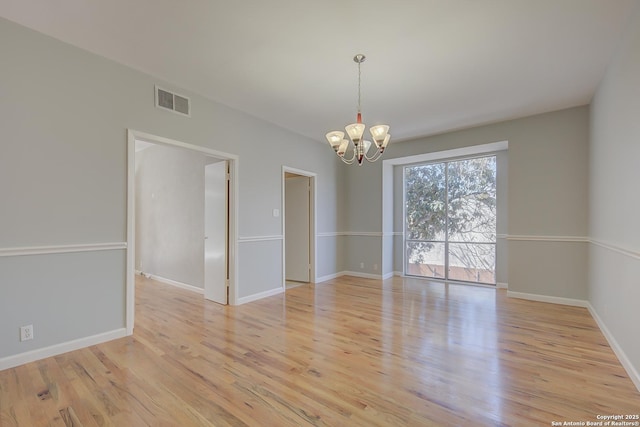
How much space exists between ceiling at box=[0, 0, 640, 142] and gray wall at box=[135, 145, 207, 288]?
1.93 meters

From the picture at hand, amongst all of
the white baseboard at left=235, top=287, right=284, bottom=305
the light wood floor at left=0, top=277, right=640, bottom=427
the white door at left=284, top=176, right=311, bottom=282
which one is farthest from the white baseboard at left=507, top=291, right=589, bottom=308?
the white baseboard at left=235, top=287, right=284, bottom=305

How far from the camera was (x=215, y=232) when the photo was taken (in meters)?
4.39

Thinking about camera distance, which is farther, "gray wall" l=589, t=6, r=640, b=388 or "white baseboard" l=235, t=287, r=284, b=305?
"white baseboard" l=235, t=287, r=284, b=305

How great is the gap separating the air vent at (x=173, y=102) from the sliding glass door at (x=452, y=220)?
4.57m

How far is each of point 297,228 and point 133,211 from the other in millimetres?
3262

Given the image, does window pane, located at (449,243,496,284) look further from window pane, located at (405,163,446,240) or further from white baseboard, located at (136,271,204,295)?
white baseboard, located at (136,271,204,295)

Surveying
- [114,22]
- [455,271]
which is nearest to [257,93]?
[114,22]

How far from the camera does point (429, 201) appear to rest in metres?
6.01

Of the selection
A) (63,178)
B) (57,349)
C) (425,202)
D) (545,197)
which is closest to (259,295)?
(57,349)

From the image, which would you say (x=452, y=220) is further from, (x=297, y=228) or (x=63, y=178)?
(x=63, y=178)

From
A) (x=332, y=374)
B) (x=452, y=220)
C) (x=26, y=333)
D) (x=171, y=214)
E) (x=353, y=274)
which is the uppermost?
Result: (x=171, y=214)

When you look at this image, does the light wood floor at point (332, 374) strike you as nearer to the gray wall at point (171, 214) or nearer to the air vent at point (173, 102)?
the gray wall at point (171, 214)

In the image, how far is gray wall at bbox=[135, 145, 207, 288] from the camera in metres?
5.02

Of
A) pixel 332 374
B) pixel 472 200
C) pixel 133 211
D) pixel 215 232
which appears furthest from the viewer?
pixel 472 200
